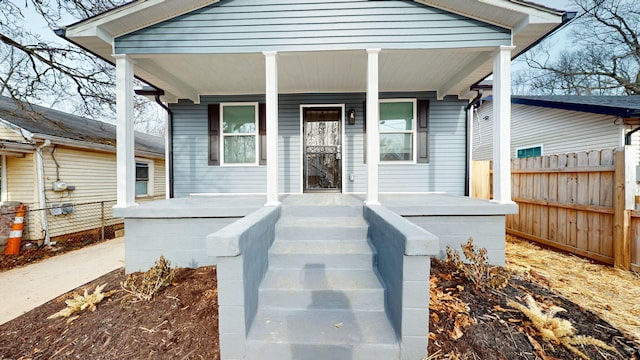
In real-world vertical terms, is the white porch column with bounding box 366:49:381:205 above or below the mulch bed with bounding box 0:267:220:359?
above

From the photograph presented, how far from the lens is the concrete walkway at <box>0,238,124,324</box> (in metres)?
3.21

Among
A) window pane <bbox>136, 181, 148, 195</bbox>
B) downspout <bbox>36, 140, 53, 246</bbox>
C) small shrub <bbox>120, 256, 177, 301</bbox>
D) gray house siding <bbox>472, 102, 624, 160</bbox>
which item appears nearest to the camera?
small shrub <bbox>120, 256, 177, 301</bbox>

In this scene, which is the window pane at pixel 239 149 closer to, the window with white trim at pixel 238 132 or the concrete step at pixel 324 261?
the window with white trim at pixel 238 132

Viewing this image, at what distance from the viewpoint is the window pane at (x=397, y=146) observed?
5215 mm

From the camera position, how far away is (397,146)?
5230 millimetres

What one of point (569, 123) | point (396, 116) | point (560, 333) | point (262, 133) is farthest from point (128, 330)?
point (569, 123)

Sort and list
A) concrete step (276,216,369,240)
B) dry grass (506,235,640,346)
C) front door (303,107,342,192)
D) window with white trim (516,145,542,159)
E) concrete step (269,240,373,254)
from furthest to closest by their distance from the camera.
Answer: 1. window with white trim (516,145,542,159)
2. front door (303,107,342,192)
3. concrete step (276,216,369,240)
4. concrete step (269,240,373,254)
5. dry grass (506,235,640,346)

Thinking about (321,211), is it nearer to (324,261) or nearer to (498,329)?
(324,261)

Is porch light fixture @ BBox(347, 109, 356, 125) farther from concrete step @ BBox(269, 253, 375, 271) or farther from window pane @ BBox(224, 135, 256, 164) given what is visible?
concrete step @ BBox(269, 253, 375, 271)

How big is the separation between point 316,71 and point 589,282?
4647 mm

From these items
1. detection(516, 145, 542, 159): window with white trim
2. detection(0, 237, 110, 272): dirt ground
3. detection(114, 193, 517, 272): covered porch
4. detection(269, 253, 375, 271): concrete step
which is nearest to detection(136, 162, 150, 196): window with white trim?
detection(0, 237, 110, 272): dirt ground

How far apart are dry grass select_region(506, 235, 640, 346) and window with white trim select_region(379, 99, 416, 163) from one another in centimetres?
250

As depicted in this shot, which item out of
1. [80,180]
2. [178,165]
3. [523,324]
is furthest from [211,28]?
[80,180]

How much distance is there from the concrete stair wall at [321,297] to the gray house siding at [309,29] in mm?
2403
